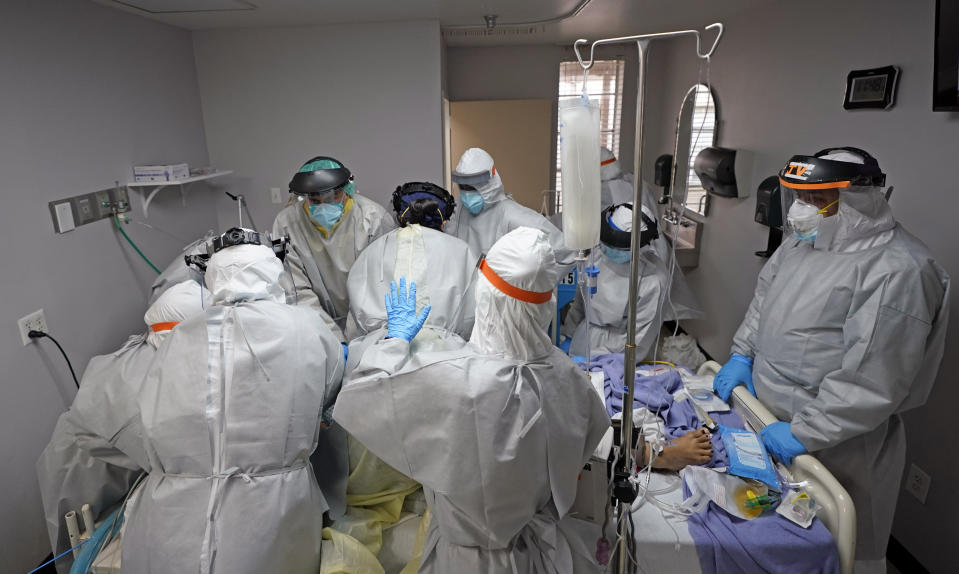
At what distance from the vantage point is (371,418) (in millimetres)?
1330

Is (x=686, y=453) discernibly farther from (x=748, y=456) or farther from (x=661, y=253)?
(x=661, y=253)

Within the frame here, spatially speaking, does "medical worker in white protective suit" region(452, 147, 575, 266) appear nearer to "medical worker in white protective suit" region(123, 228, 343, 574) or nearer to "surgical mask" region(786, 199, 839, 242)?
"surgical mask" region(786, 199, 839, 242)

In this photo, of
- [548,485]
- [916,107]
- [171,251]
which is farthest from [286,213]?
[916,107]

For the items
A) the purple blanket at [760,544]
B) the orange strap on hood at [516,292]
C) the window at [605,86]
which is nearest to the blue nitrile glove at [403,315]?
the orange strap on hood at [516,292]

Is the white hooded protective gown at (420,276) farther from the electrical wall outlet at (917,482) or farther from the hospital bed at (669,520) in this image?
the electrical wall outlet at (917,482)

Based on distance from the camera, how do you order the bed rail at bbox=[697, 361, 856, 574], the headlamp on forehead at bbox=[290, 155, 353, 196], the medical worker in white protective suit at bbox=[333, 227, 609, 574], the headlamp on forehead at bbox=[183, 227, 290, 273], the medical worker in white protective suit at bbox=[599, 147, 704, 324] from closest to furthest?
the medical worker in white protective suit at bbox=[333, 227, 609, 574] → the bed rail at bbox=[697, 361, 856, 574] → the headlamp on forehead at bbox=[183, 227, 290, 273] → the headlamp on forehead at bbox=[290, 155, 353, 196] → the medical worker in white protective suit at bbox=[599, 147, 704, 324]

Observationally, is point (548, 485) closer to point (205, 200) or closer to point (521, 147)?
point (205, 200)

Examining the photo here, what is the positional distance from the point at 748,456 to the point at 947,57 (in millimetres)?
1464

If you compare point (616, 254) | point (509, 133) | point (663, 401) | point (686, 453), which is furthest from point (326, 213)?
point (509, 133)

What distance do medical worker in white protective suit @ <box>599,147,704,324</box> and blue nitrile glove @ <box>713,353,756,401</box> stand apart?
287mm

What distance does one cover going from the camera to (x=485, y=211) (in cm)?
301

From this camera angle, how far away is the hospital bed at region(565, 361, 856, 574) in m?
1.37

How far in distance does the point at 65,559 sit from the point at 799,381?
8.38 ft

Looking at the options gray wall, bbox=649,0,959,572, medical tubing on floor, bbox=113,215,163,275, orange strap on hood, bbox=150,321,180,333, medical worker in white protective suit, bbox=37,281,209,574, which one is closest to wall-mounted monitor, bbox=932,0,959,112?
gray wall, bbox=649,0,959,572
